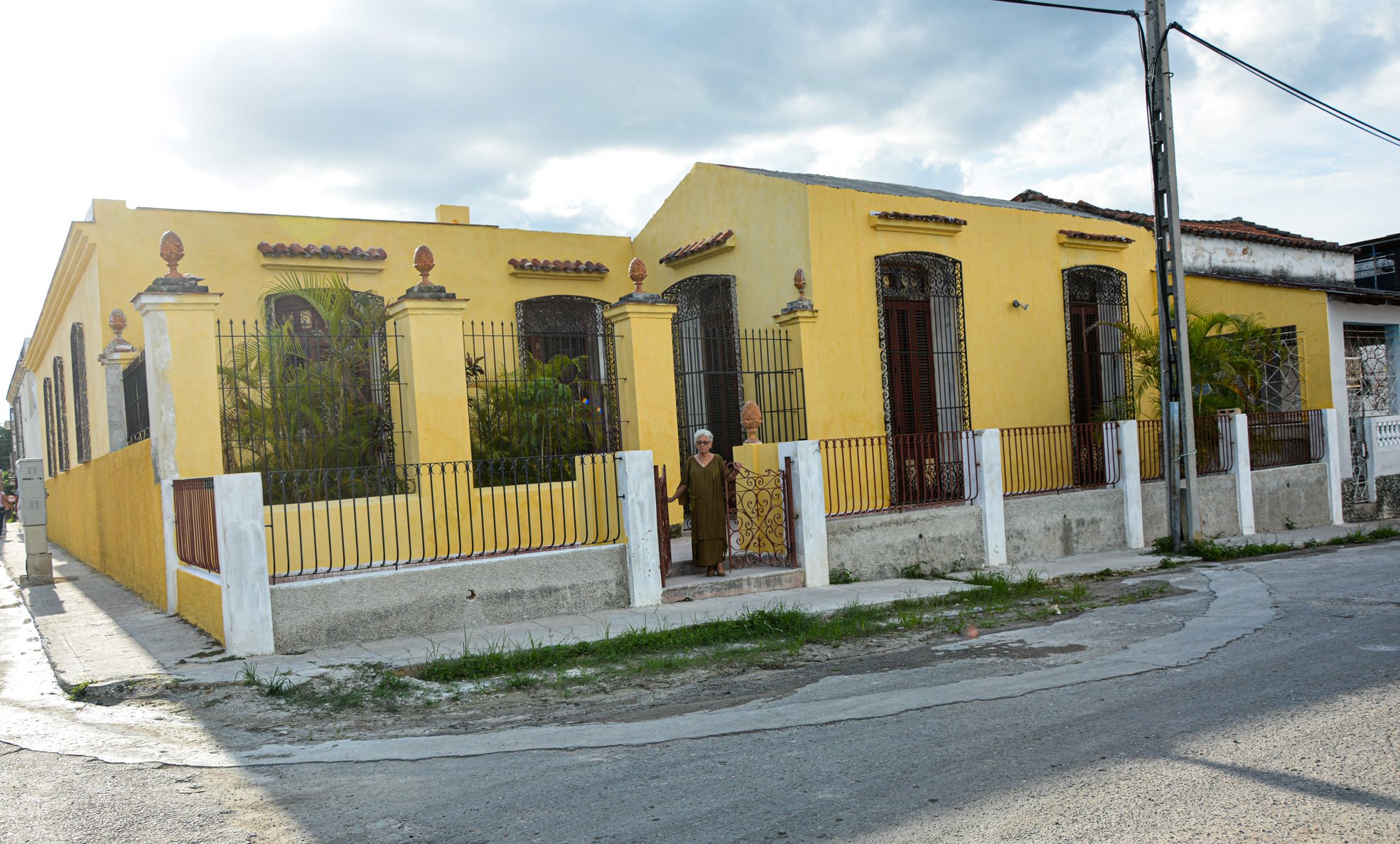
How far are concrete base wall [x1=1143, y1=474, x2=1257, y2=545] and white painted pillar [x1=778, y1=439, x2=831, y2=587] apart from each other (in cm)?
539

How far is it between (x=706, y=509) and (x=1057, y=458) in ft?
18.0

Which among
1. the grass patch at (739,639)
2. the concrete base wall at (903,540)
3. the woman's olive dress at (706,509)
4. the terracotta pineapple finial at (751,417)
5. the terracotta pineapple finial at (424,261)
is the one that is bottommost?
the grass patch at (739,639)

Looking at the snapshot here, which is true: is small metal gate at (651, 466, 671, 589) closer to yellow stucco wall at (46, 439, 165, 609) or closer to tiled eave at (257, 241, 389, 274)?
yellow stucco wall at (46, 439, 165, 609)

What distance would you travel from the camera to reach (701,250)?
1369 cm

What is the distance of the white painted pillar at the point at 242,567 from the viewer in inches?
290

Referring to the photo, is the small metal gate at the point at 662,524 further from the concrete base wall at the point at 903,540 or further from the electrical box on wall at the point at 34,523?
the electrical box on wall at the point at 34,523

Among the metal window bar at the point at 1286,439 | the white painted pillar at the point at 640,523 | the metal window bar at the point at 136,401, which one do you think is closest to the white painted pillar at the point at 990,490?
the white painted pillar at the point at 640,523

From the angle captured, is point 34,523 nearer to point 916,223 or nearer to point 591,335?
point 591,335

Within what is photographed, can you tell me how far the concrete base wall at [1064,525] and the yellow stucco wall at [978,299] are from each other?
1.86 metres

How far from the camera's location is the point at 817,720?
529cm

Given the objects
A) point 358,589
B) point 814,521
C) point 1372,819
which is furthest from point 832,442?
point 1372,819

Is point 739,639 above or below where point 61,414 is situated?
below

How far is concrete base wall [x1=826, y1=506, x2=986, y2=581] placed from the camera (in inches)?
414

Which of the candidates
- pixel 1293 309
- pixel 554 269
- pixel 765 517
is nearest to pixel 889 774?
pixel 765 517
